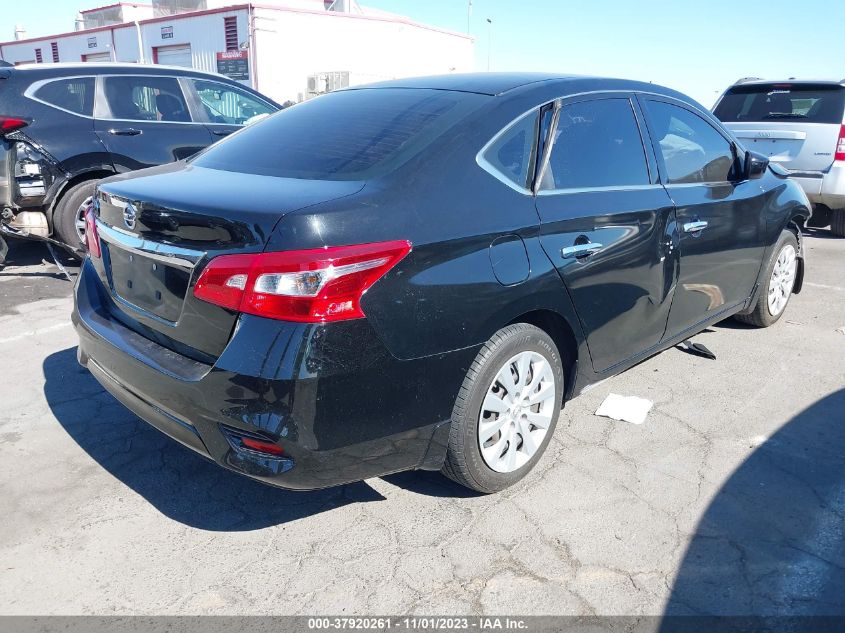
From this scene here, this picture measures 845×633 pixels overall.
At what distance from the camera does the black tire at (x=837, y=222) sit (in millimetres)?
8984

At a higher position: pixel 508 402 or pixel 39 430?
pixel 508 402

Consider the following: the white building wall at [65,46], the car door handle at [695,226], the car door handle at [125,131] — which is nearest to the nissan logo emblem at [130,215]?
the car door handle at [695,226]

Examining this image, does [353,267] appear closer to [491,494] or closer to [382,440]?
[382,440]

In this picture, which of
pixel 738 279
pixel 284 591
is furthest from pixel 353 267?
pixel 738 279

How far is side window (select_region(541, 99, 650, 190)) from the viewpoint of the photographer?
314 centimetres

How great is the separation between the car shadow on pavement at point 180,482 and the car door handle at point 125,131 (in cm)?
338

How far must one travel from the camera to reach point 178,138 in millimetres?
6668

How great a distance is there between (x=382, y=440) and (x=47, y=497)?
156 centimetres

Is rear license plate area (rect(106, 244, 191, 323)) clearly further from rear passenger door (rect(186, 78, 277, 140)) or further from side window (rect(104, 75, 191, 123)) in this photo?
rear passenger door (rect(186, 78, 277, 140))

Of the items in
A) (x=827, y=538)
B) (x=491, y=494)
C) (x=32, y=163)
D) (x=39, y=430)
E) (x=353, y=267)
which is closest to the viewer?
(x=353, y=267)

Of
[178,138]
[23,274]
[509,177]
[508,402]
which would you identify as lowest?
[23,274]

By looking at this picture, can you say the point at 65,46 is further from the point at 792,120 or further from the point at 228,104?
the point at 792,120

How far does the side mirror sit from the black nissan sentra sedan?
892 mm

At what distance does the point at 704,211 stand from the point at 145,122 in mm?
5069
